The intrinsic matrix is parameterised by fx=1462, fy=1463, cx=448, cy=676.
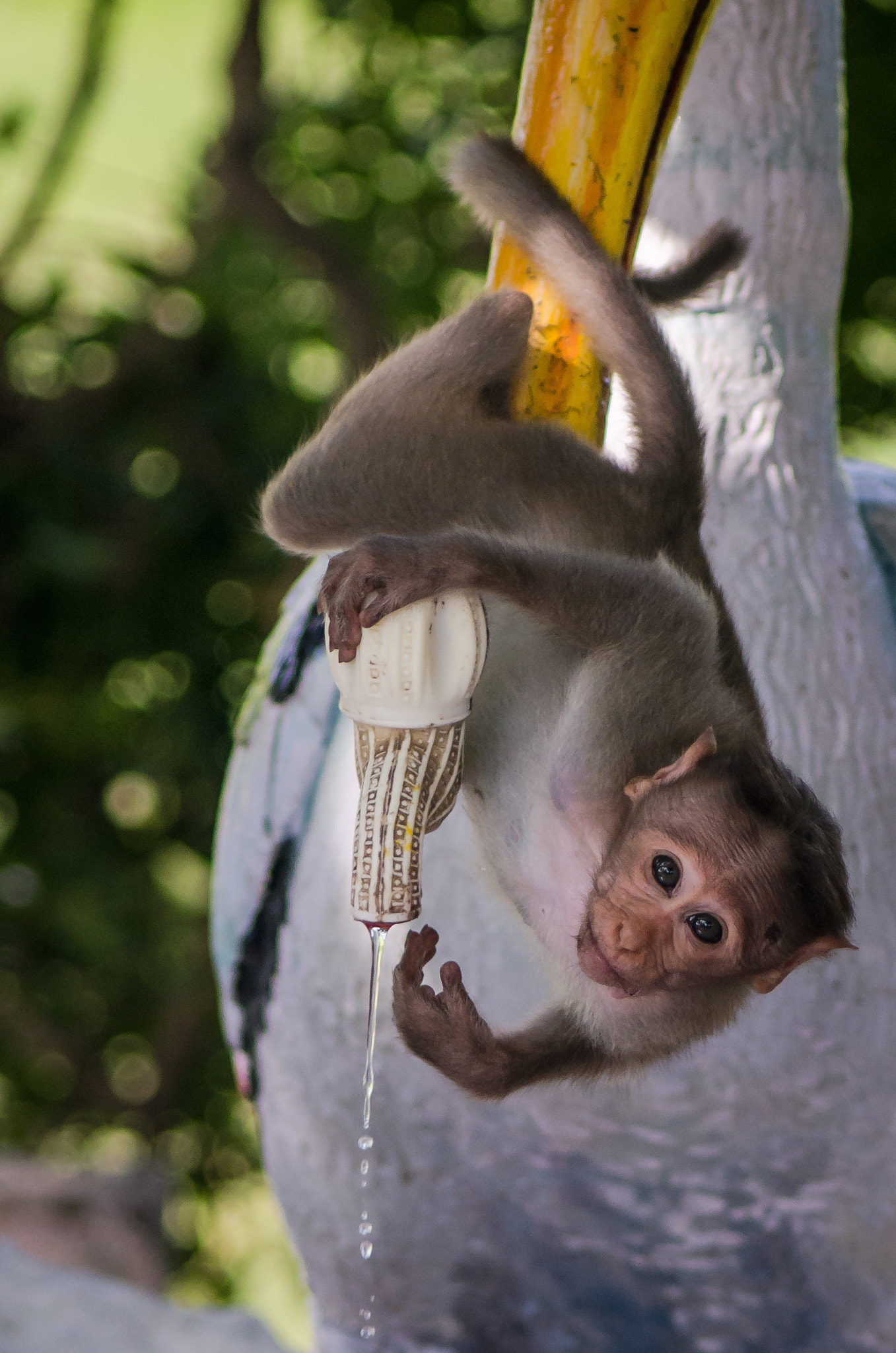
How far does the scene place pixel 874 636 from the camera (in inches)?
28.6

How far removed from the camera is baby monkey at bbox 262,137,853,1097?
1.70ft

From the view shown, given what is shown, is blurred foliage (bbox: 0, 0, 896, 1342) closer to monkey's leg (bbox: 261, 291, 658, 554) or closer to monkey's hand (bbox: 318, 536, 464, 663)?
monkey's leg (bbox: 261, 291, 658, 554)

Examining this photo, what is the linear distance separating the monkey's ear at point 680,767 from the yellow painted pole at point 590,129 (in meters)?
0.15

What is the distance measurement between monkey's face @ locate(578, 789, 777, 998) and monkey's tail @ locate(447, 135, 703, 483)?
6.2 inches

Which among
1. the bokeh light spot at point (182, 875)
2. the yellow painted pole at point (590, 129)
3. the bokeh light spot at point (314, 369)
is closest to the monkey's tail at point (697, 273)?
the yellow painted pole at point (590, 129)

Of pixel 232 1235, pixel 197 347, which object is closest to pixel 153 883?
pixel 197 347

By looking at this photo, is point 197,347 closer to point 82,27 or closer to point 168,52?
point 82,27

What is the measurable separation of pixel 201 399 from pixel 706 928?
1129mm

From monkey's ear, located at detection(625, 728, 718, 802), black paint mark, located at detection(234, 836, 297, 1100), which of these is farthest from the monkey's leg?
black paint mark, located at detection(234, 836, 297, 1100)

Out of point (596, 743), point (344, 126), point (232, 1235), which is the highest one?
point (344, 126)

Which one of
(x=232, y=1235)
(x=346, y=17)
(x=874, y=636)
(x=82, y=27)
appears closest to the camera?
(x=874, y=636)

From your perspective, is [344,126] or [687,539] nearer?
[687,539]

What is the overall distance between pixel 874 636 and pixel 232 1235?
1764 millimetres

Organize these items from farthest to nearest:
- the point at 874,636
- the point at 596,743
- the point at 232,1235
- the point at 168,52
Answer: the point at 168,52, the point at 232,1235, the point at 874,636, the point at 596,743
